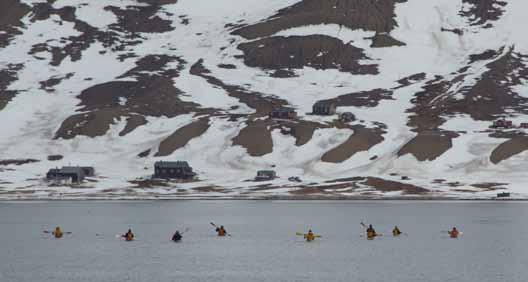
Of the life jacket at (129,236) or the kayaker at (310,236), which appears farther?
the life jacket at (129,236)

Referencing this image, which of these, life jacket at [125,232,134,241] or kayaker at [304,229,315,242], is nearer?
kayaker at [304,229,315,242]

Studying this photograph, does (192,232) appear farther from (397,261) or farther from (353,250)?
(397,261)

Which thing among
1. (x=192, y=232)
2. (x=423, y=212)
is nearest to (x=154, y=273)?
(x=192, y=232)

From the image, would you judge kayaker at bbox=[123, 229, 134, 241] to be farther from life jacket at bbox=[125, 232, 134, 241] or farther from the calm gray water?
the calm gray water

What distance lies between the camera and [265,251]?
12150 centimetres

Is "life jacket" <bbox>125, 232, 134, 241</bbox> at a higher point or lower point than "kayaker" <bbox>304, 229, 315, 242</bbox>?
lower

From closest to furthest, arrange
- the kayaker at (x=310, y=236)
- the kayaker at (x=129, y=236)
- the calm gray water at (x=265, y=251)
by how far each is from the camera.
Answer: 1. the calm gray water at (x=265, y=251)
2. the kayaker at (x=310, y=236)
3. the kayaker at (x=129, y=236)

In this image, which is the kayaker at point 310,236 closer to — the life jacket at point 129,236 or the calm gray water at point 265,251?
the calm gray water at point 265,251

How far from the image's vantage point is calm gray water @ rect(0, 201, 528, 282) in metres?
99.4

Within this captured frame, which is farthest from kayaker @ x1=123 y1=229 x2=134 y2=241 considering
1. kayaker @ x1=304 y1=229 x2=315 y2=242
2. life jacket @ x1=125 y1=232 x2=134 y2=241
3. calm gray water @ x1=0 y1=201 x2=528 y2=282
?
kayaker @ x1=304 y1=229 x2=315 y2=242

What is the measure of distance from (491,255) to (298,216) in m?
72.4

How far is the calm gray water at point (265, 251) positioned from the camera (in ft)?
326

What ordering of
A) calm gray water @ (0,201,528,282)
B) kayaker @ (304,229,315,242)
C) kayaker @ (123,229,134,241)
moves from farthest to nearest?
kayaker @ (123,229,134,241) < kayaker @ (304,229,315,242) < calm gray water @ (0,201,528,282)

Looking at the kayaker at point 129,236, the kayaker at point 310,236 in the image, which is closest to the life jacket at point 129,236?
the kayaker at point 129,236
